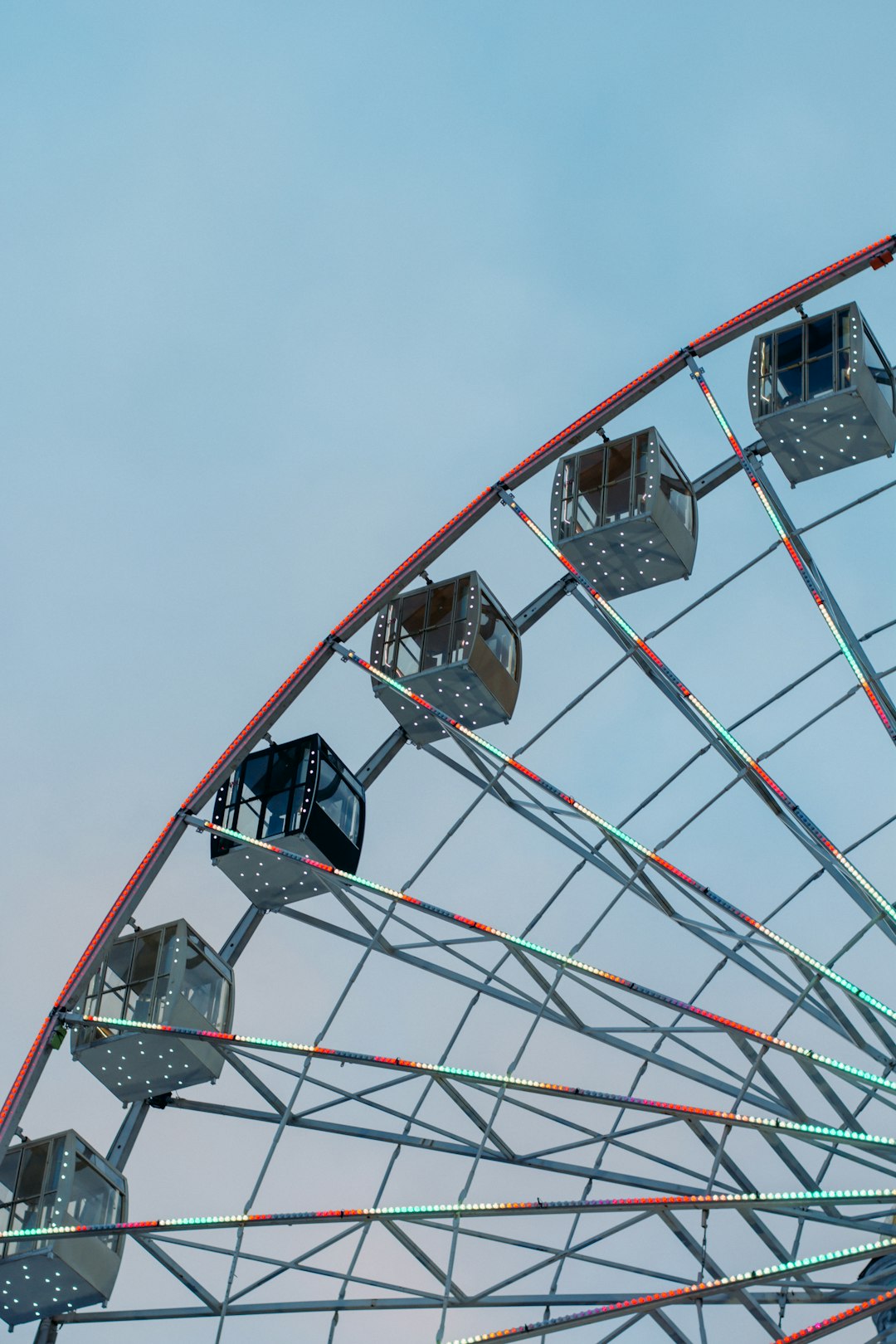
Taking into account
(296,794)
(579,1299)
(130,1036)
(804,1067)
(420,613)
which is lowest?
(579,1299)

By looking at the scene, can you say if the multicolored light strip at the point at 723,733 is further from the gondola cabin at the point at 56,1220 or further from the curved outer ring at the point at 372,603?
the gondola cabin at the point at 56,1220

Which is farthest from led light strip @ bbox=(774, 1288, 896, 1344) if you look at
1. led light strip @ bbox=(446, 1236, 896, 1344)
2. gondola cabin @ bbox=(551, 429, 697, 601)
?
gondola cabin @ bbox=(551, 429, 697, 601)

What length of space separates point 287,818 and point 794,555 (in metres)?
7.85

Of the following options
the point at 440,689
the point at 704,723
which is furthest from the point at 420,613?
the point at 704,723

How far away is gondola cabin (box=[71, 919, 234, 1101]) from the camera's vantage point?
82.6 feet

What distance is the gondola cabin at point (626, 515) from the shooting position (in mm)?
26641

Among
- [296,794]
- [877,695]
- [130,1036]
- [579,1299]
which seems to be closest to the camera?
[579,1299]

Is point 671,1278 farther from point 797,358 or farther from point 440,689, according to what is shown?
point 797,358

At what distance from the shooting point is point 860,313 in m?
25.9

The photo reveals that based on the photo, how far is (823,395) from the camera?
25.6 meters

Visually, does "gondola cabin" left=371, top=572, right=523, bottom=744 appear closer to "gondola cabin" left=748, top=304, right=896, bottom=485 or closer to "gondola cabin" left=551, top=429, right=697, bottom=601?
"gondola cabin" left=551, top=429, right=697, bottom=601

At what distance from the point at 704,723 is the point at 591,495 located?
14.9 ft

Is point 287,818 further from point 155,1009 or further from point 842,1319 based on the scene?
point 842,1319

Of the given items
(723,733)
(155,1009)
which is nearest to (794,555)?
(723,733)
